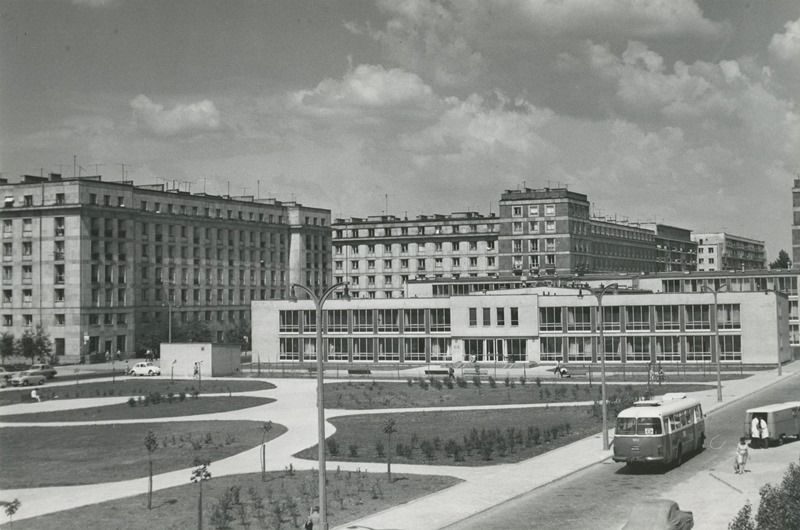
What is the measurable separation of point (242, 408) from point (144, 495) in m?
31.6

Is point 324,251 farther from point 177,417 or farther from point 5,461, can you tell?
point 5,461

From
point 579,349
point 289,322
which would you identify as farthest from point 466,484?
point 289,322

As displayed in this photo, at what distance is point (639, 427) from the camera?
37.2 meters

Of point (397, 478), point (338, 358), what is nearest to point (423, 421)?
point (397, 478)

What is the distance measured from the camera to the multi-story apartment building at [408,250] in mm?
178000

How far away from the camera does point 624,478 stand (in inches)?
1438

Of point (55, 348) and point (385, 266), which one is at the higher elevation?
point (385, 266)

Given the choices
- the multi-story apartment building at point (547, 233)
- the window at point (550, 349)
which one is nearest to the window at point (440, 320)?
the window at point (550, 349)

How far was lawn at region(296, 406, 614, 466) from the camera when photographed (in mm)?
42750

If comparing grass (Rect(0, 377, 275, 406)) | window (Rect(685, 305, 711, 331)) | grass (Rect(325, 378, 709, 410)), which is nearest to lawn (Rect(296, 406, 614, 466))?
grass (Rect(325, 378, 709, 410))

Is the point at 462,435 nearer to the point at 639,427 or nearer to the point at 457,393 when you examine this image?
the point at 639,427

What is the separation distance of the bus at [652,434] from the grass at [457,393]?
27.8 metres

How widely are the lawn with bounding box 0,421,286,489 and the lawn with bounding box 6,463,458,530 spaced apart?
501 centimetres

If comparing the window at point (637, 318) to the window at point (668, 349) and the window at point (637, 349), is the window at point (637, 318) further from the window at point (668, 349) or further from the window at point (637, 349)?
the window at point (668, 349)
